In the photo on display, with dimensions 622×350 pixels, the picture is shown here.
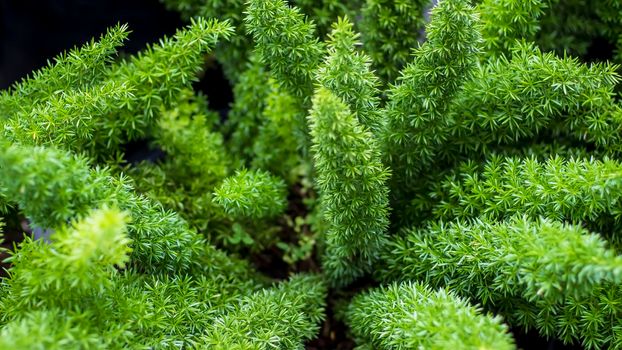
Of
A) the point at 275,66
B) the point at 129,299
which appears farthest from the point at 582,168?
the point at 129,299

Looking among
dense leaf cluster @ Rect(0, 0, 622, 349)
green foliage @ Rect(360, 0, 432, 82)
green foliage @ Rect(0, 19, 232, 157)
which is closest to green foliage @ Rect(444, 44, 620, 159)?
dense leaf cluster @ Rect(0, 0, 622, 349)

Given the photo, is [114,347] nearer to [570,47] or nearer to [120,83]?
[120,83]

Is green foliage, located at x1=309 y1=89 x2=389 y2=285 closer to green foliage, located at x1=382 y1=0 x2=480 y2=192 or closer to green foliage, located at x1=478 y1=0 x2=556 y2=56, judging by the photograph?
green foliage, located at x1=382 y1=0 x2=480 y2=192

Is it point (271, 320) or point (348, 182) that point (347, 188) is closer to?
point (348, 182)

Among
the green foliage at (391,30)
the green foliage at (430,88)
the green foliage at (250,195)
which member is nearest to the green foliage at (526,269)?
the green foliage at (430,88)

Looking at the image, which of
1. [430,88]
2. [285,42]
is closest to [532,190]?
[430,88]

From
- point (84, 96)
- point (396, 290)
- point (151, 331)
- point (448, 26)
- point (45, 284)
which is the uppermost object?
point (84, 96)
